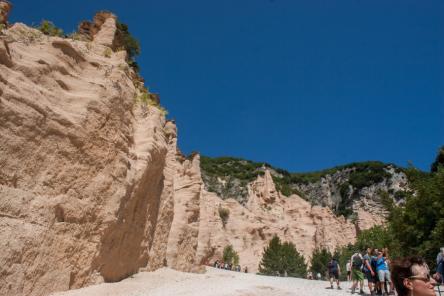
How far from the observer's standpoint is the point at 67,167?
32.8 feet

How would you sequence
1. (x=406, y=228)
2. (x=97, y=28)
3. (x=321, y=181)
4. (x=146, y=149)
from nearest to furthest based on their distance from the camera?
(x=146, y=149) → (x=97, y=28) → (x=406, y=228) → (x=321, y=181)

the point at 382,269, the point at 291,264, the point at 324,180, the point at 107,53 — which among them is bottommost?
the point at 382,269

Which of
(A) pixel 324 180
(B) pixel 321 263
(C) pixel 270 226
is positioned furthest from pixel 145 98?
(A) pixel 324 180

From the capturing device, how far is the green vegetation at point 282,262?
42.6 meters

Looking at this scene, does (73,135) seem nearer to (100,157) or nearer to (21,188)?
(100,157)

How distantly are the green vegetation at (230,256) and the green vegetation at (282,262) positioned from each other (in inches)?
126

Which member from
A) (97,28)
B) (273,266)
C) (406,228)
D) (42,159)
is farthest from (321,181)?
(42,159)

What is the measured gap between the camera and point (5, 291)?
7.42 meters

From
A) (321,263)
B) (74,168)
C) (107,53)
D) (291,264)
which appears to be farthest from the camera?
(321,263)

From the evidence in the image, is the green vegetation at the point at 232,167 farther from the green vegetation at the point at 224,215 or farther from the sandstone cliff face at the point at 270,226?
the green vegetation at the point at 224,215

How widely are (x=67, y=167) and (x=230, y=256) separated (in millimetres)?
38881

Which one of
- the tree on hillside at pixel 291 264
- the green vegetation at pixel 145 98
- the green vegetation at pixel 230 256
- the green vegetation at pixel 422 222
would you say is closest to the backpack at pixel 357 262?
the green vegetation at pixel 422 222

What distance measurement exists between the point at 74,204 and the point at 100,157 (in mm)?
1689

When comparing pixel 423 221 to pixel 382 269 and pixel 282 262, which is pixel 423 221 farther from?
pixel 282 262
